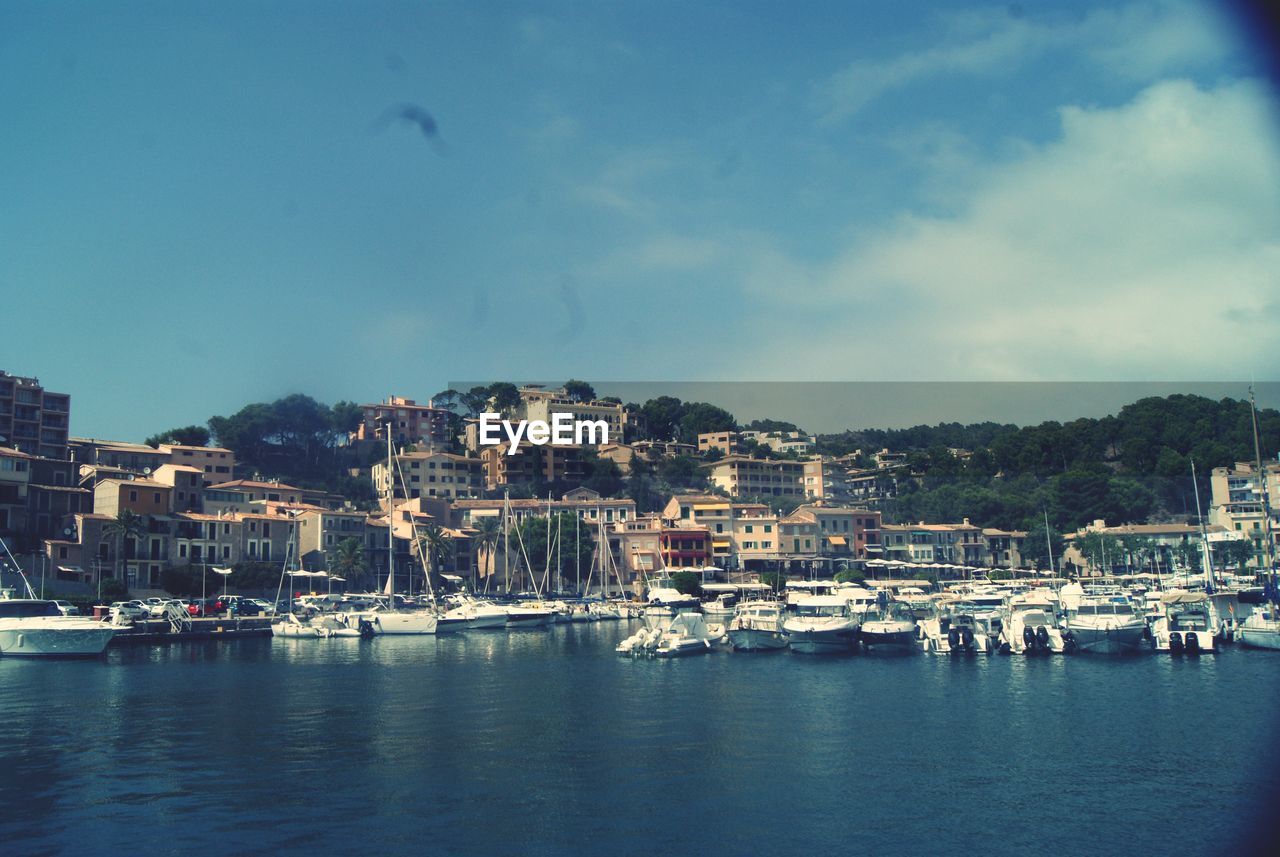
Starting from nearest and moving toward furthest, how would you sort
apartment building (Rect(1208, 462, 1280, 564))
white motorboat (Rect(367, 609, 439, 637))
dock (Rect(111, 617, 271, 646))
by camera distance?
dock (Rect(111, 617, 271, 646)), white motorboat (Rect(367, 609, 439, 637)), apartment building (Rect(1208, 462, 1280, 564))

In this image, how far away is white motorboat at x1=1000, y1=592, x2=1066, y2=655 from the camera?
4462cm

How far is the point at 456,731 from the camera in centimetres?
2766

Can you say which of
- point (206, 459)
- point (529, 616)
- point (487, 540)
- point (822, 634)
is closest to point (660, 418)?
point (487, 540)

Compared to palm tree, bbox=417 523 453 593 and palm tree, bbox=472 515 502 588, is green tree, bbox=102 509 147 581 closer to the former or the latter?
palm tree, bbox=417 523 453 593

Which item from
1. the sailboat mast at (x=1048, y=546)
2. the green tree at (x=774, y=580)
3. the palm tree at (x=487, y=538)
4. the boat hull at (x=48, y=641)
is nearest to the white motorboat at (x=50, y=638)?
the boat hull at (x=48, y=641)

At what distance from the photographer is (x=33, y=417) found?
89.9 m

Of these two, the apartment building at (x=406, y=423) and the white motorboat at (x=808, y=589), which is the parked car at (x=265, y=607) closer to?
the white motorboat at (x=808, y=589)

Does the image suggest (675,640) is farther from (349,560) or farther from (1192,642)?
(349,560)

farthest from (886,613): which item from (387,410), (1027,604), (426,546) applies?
(387,410)

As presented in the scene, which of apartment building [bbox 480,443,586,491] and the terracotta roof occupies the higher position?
apartment building [bbox 480,443,586,491]

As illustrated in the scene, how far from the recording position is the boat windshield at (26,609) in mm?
48906

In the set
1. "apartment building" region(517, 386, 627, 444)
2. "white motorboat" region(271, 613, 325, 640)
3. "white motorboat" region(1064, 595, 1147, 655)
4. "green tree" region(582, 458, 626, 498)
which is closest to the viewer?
"white motorboat" region(1064, 595, 1147, 655)

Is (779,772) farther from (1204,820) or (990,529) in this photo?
(990,529)

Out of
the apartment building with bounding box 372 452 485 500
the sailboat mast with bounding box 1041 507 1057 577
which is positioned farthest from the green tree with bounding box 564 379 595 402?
the sailboat mast with bounding box 1041 507 1057 577
